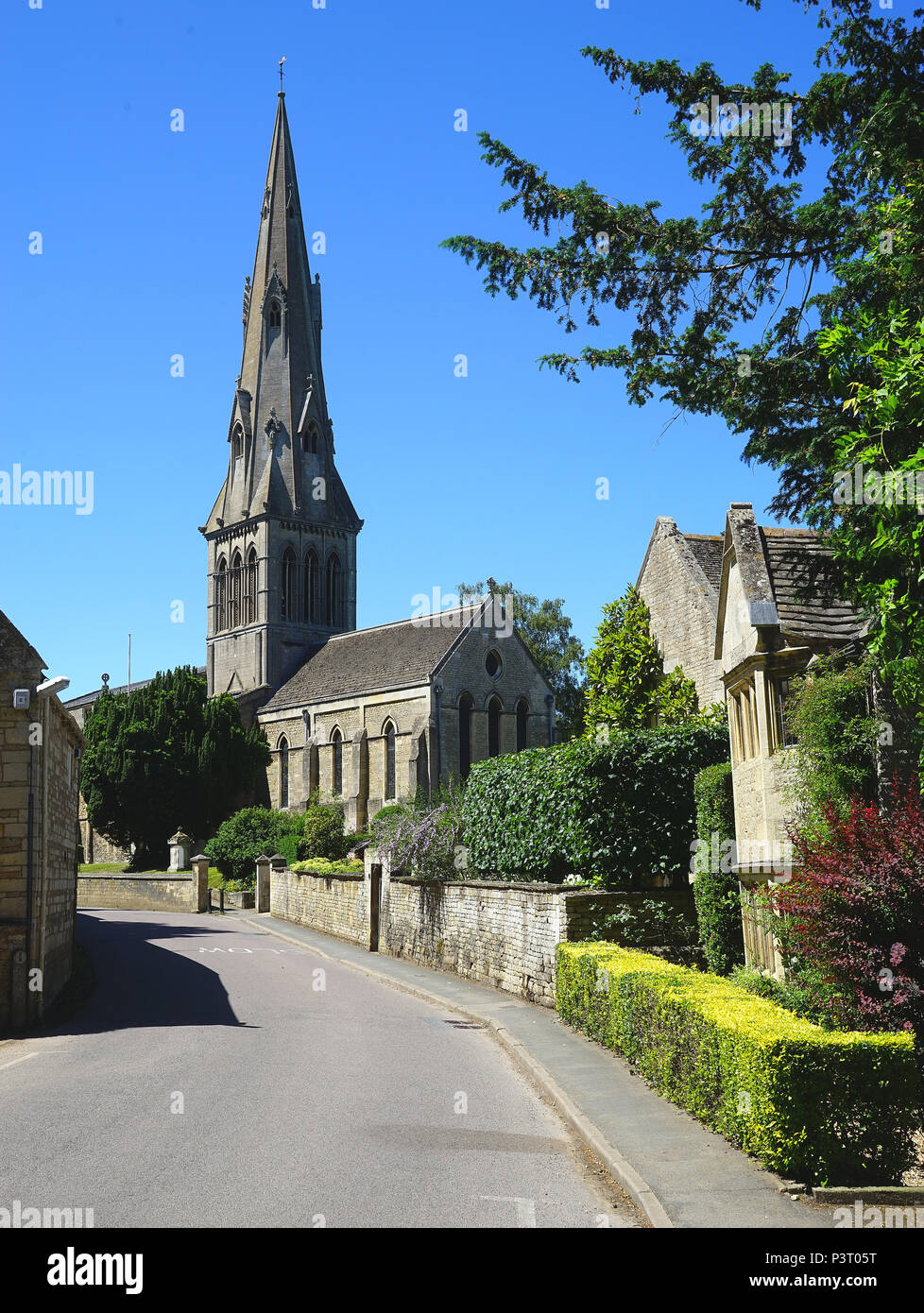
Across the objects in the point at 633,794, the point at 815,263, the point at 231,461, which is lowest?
the point at 633,794

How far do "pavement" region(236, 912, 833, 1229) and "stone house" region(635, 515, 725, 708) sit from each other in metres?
7.71

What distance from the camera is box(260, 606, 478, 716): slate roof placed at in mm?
60281

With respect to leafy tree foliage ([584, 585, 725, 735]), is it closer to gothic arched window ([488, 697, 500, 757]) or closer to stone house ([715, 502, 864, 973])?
stone house ([715, 502, 864, 973])

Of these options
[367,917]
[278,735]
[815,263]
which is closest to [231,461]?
[278,735]

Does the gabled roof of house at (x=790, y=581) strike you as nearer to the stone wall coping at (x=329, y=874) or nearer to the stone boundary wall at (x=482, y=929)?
the stone boundary wall at (x=482, y=929)

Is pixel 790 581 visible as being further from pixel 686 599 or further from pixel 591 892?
pixel 686 599

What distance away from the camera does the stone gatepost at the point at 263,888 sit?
43.4 m

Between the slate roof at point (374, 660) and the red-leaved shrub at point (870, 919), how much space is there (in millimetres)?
48355

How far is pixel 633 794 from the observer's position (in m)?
18.1

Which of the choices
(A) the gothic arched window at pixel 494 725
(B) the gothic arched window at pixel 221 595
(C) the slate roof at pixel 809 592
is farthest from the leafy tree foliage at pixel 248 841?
(C) the slate roof at pixel 809 592

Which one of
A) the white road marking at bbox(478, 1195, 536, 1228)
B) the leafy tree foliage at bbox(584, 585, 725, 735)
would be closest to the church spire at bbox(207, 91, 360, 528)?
the leafy tree foliage at bbox(584, 585, 725, 735)

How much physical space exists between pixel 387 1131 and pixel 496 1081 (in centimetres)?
293

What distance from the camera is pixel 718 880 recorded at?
15828 millimetres
